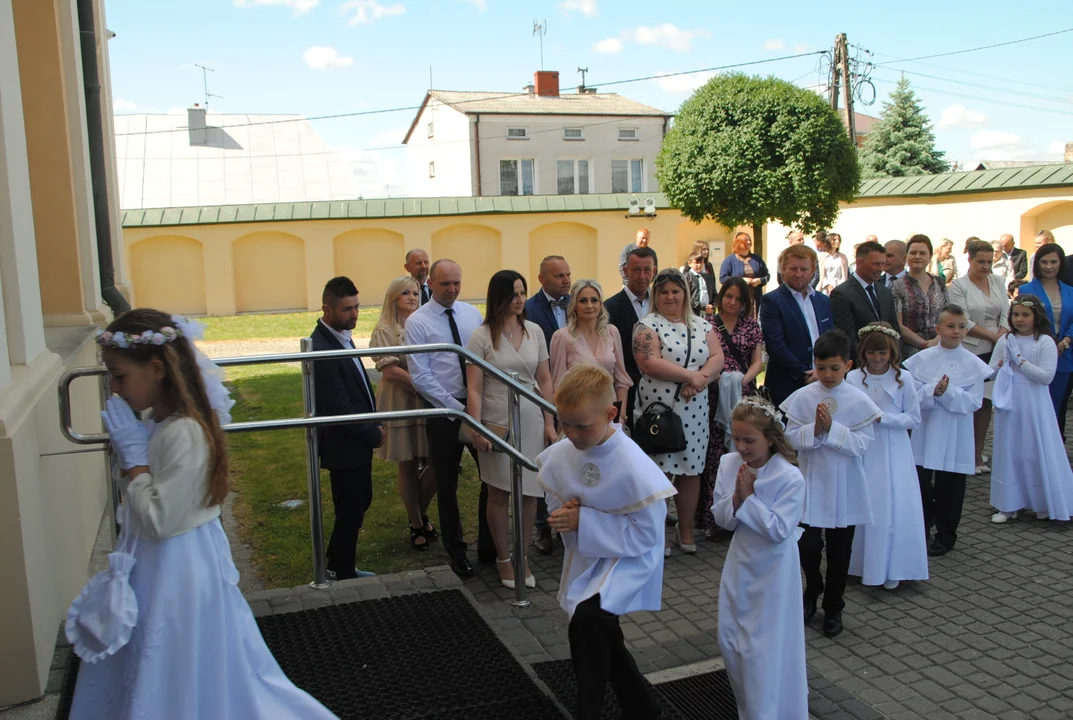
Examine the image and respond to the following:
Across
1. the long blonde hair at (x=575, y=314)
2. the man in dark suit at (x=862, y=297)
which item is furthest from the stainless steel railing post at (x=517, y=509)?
the man in dark suit at (x=862, y=297)

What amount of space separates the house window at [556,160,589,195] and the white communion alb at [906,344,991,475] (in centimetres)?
3917

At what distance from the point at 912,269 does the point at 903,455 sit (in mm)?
2851

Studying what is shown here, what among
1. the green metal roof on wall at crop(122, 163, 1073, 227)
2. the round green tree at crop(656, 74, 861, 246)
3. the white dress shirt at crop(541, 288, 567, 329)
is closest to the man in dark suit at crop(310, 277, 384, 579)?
the white dress shirt at crop(541, 288, 567, 329)

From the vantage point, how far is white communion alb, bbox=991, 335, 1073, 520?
666 centimetres

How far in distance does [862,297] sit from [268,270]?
2427 cm

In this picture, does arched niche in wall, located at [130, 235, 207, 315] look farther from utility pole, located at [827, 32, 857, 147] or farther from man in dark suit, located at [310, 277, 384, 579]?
man in dark suit, located at [310, 277, 384, 579]

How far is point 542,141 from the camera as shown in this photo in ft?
143

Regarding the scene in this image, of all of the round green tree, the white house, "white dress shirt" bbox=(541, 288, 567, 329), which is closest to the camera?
"white dress shirt" bbox=(541, 288, 567, 329)

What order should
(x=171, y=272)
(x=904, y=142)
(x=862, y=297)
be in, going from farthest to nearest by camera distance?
(x=904, y=142)
(x=171, y=272)
(x=862, y=297)

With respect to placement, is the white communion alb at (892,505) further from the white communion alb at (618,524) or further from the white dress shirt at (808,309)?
the white communion alb at (618,524)

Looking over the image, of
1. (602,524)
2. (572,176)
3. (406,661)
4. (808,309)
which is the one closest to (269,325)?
(808,309)

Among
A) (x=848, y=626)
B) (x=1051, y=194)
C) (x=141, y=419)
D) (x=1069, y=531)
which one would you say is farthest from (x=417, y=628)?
(x=1051, y=194)

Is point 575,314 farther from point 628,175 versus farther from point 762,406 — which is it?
point 628,175

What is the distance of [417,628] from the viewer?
4.54 meters
